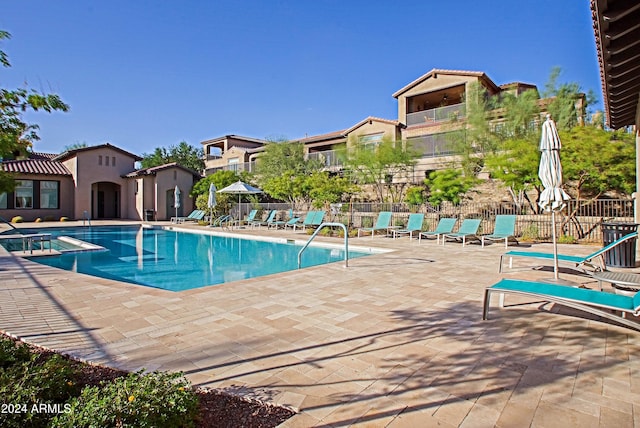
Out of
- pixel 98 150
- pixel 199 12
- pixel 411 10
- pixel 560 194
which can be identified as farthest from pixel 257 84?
pixel 560 194

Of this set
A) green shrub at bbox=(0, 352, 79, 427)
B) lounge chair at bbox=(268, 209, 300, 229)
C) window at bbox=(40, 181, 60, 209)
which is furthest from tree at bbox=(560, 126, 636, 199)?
window at bbox=(40, 181, 60, 209)

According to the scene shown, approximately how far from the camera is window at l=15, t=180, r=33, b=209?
2431cm

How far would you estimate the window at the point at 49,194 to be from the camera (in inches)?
995

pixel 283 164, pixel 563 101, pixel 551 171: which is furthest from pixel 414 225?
pixel 283 164

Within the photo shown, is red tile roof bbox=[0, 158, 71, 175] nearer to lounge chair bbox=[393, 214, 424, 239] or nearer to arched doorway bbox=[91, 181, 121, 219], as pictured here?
arched doorway bbox=[91, 181, 121, 219]

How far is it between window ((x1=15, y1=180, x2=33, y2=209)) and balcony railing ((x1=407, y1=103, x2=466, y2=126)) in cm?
2641

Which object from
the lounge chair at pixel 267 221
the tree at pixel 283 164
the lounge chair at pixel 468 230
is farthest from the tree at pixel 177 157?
the lounge chair at pixel 468 230

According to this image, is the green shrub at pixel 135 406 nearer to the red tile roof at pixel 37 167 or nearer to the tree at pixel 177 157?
the red tile roof at pixel 37 167

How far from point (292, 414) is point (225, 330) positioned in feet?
6.15

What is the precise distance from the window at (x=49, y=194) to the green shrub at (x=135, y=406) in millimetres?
28933

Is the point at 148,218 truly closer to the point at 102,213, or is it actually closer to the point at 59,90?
the point at 102,213

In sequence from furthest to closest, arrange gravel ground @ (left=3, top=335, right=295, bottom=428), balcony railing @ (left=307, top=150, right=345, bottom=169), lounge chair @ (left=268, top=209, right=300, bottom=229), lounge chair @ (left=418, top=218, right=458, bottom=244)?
balcony railing @ (left=307, top=150, right=345, bottom=169)
lounge chair @ (left=268, top=209, right=300, bottom=229)
lounge chair @ (left=418, top=218, right=458, bottom=244)
gravel ground @ (left=3, top=335, right=295, bottom=428)

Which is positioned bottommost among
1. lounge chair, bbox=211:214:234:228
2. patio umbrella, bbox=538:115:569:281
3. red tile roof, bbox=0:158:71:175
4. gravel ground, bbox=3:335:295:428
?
gravel ground, bbox=3:335:295:428

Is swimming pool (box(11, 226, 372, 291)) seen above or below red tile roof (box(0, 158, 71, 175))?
below
